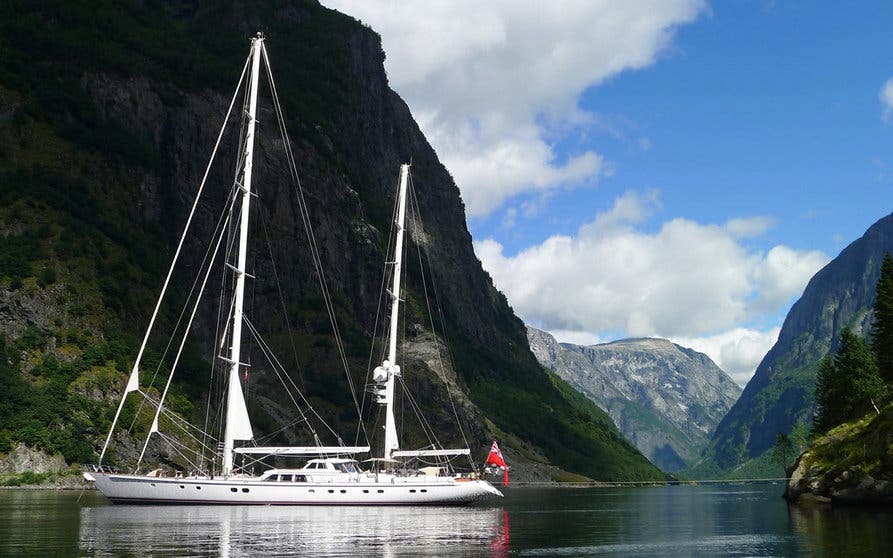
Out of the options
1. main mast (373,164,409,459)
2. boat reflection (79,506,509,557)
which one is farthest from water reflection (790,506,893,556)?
main mast (373,164,409,459)

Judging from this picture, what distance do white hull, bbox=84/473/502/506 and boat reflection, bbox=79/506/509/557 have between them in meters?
1.21

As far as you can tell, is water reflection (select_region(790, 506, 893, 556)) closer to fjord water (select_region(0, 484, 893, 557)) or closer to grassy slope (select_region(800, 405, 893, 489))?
fjord water (select_region(0, 484, 893, 557))

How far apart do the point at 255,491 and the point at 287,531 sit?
948 inches

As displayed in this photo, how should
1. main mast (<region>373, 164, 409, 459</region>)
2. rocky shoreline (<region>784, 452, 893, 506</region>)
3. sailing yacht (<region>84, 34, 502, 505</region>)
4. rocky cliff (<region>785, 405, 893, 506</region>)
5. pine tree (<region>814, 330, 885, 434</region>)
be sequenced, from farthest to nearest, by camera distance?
pine tree (<region>814, 330, 885, 434</region>), main mast (<region>373, 164, 409, 459</region>), rocky cliff (<region>785, 405, 893, 506</region>), rocky shoreline (<region>784, 452, 893, 506</region>), sailing yacht (<region>84, 34, 502, 505</region>)

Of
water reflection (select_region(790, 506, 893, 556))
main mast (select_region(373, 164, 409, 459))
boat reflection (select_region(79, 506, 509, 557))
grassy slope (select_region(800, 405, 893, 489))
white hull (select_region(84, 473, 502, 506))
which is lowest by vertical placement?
water reflection (select_region(790, 506, 893, 556))

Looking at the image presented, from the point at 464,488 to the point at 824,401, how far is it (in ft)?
312

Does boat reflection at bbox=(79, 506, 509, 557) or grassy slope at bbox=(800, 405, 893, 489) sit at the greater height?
grassy slope at bbox=(800, 405, 893, 489)

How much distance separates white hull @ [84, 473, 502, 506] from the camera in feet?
264

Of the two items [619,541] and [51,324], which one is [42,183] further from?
[619,541]

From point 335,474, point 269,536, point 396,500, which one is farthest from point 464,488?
Answer: point 269,536

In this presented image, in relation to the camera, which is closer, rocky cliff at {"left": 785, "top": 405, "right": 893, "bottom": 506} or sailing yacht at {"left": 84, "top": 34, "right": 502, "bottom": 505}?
sailing yacht at {"left": 84, "top": 34, "right": 502, "bottom": 505}

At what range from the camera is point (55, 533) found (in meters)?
56.2

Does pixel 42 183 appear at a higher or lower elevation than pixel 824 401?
higher

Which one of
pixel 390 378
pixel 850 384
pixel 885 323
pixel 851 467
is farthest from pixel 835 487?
pixel 850 384
